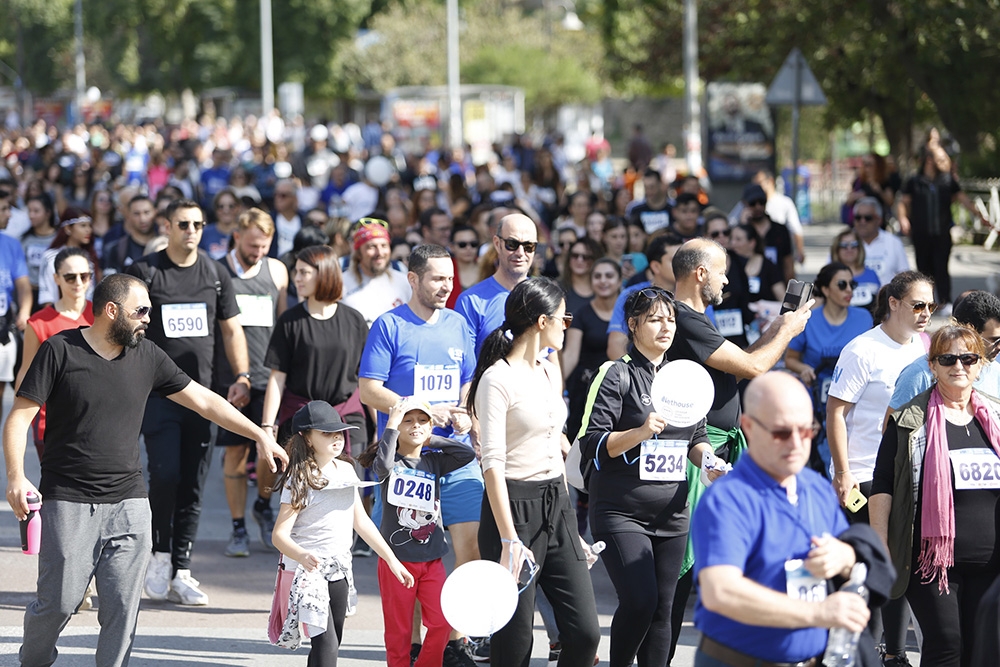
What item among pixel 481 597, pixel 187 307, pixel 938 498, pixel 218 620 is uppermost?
pixel 187 307

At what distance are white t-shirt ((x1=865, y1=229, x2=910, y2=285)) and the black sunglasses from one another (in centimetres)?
466

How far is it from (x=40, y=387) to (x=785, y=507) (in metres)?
2.97

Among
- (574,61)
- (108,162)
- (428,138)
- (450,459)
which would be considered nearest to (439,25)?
(574,61)

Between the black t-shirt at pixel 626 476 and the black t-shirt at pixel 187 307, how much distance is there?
2802mm

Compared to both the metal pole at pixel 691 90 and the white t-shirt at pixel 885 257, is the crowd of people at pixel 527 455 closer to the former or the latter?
the white t-shirt at pixel 885 257

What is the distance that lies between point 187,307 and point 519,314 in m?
2.74

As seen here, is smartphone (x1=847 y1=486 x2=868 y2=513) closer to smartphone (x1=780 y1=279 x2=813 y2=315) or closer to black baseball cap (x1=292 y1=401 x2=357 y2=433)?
smartphone (x1=780 y1=279 x2=813 y2=315)

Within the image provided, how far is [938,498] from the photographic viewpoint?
5215 mm

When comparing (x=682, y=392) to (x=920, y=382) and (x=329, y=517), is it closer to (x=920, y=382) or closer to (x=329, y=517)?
(x=920, y=382)

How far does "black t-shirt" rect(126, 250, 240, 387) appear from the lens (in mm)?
7496

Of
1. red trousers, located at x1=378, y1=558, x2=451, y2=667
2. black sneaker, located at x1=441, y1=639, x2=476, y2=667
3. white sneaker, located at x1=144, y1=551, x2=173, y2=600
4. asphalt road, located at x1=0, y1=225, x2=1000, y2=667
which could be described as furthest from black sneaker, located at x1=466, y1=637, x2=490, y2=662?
white sneaker, located at x1=144, y1=551, x2=173, y2=600

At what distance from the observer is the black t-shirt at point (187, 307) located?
7.50 m

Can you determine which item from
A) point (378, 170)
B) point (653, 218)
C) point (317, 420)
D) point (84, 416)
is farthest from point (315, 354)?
point (378, 170)

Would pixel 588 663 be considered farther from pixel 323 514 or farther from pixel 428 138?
pixel 428 138
